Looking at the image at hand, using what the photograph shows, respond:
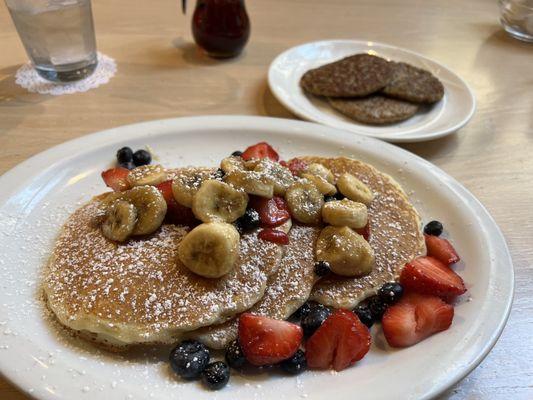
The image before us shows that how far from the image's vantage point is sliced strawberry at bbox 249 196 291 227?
126 centimetres

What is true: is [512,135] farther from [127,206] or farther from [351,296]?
[127,206]

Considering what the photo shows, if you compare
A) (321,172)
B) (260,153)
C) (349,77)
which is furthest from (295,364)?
(349,77)

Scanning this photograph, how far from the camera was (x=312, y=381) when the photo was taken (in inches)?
40.4

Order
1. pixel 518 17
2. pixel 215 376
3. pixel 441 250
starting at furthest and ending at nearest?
1. pixel 518 17
2. pixel 441 250
3. pixel 215 376

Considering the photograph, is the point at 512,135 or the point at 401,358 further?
the point at 512,135

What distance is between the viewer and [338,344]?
41.4 inches

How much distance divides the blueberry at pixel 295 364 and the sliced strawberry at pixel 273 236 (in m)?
0.30

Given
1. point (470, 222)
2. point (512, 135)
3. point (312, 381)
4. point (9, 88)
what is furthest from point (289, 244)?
point (9, 88)

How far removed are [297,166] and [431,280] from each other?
540mm

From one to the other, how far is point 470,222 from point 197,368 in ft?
2.93

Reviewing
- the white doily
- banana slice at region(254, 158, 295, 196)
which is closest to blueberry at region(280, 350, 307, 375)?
banana slice at region(254, 158, 295, 196)

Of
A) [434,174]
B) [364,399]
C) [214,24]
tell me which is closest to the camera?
[364,399]

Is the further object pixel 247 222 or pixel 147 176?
pixel 147 176

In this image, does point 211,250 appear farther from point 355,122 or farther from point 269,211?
point 355,122
